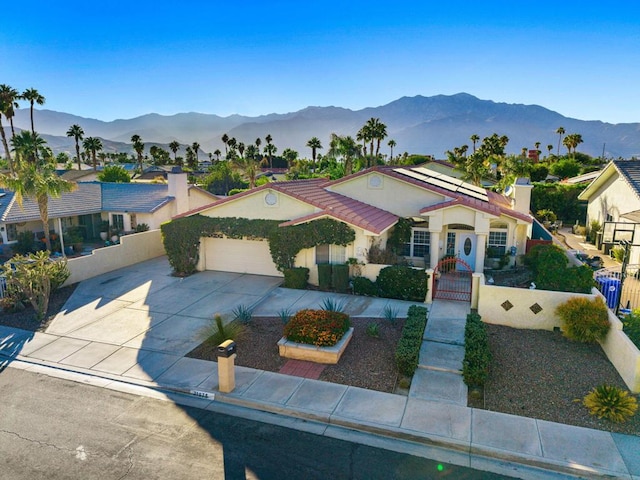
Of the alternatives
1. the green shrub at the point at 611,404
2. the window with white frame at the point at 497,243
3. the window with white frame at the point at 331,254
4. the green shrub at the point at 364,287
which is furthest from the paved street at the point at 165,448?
the window with white frame at the point at 497,243

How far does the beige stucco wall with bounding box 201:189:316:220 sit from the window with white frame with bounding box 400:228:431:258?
5.71m

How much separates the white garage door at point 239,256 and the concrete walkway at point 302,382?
2519mm

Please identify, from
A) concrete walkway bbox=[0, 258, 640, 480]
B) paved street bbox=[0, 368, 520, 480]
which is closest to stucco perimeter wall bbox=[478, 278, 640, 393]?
concrete walkway bbox=[0, 258, 640, 480]

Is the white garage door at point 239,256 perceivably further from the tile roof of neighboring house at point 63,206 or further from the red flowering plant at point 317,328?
the tile roof of neighboring house at point 63,206

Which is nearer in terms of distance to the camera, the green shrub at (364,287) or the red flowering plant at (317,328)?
the red flowering plant at (317,328)

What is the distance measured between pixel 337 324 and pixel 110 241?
21.9 meters

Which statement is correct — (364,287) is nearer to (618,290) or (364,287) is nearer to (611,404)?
(618,290)

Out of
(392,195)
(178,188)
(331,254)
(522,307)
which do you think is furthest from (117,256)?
(522,307)

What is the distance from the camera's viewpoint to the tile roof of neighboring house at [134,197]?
2880cm

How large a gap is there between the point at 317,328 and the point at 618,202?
2281 cm

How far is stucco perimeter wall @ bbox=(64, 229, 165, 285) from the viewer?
2012cm

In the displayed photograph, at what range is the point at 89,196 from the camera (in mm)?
30344

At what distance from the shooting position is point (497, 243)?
69.2 ft

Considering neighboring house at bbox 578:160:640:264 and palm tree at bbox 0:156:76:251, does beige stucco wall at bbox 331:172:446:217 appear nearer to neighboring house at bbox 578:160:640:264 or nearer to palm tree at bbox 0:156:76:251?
neighboring house at bbox 578:160:640:264
